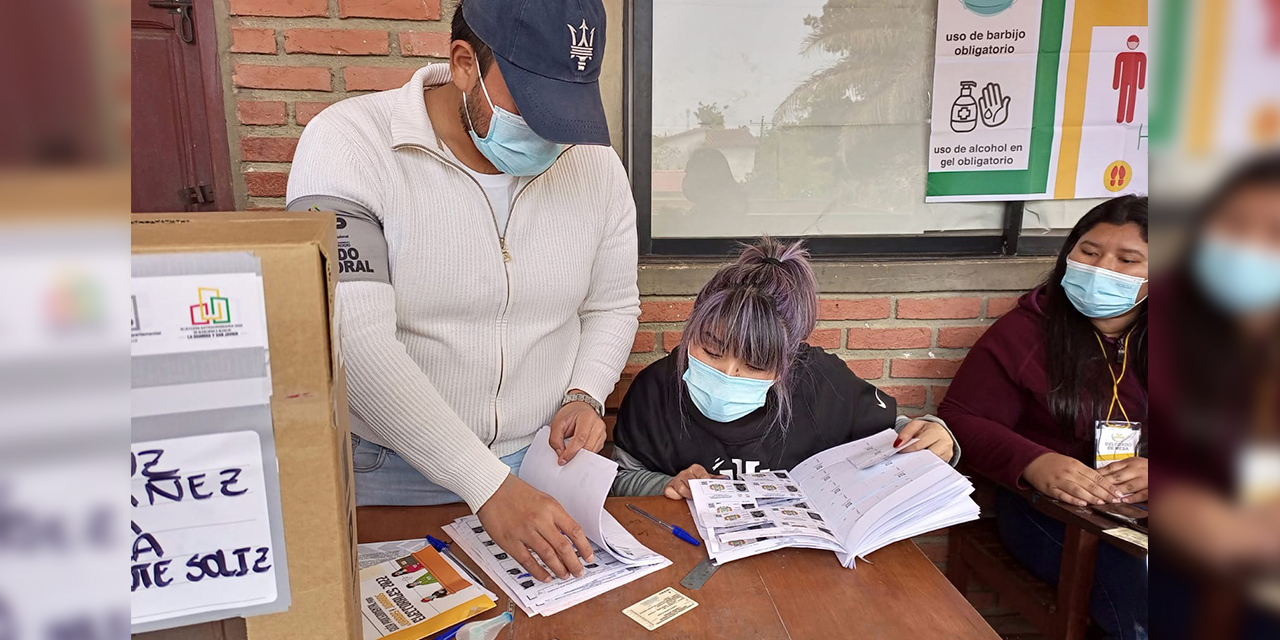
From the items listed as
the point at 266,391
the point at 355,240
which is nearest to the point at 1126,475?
the point at 355,240

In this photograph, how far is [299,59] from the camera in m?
2.02

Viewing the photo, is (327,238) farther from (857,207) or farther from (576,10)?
(857,207)

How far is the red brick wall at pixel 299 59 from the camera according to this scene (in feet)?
6.55

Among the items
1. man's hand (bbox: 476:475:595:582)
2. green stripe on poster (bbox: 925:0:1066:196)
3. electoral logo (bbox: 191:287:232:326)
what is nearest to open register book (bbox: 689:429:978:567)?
man's hand (bbox: 476:475:595:582)

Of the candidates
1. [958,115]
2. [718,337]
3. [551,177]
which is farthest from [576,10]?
[958,115]

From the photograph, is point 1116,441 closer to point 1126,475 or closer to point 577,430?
point 1126,475

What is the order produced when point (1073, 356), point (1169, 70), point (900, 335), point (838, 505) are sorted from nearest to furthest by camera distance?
point (1169, 70) < point (838, 505) < point (1073, 356) < point (900, 335)

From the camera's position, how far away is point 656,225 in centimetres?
238

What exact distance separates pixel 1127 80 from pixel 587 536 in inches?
84.3

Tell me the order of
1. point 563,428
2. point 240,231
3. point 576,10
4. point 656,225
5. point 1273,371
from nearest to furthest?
point 1273,371 → point 240,231 → point 576,10 → point 563,428 → point 656,225

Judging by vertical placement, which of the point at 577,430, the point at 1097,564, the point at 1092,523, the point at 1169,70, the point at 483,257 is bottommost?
the point at 1097,564

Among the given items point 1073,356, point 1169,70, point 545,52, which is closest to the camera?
point 1169,70

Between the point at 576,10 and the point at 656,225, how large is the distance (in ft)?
3.64

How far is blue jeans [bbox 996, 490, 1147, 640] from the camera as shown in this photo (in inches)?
68.5
